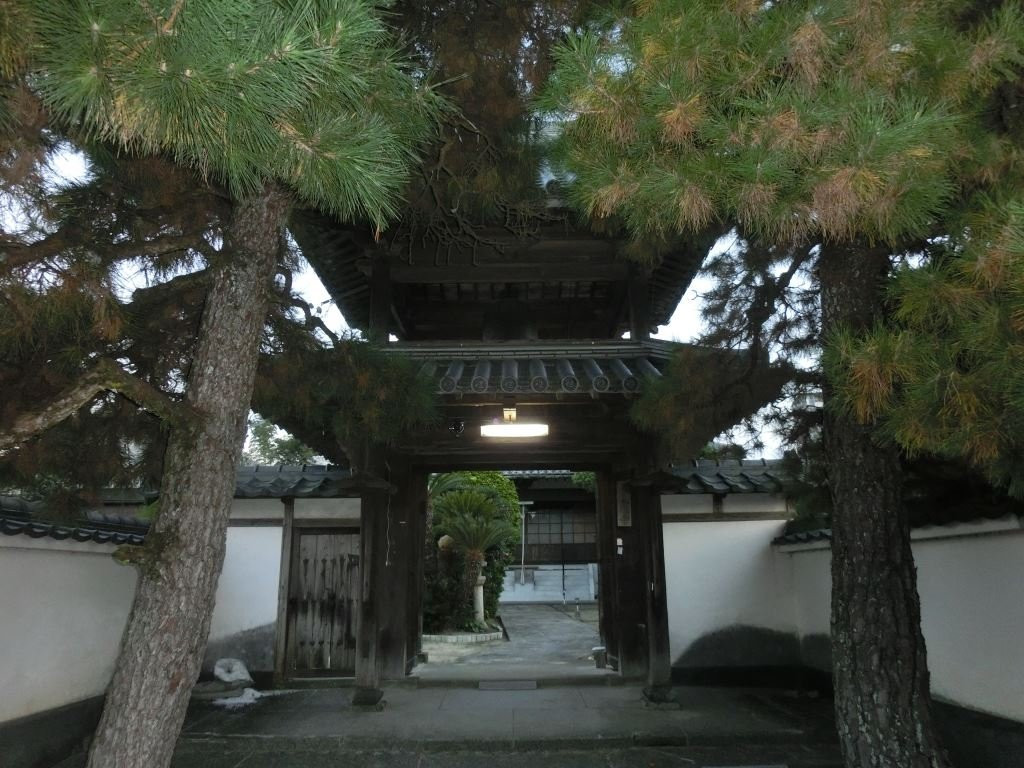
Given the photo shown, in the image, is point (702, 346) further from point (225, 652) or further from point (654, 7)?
point (225, 652)

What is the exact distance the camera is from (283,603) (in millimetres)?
7832

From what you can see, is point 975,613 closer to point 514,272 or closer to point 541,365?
point 541,365

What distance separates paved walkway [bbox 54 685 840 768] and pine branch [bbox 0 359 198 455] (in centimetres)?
381

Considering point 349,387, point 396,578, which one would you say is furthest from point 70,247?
point 396,578

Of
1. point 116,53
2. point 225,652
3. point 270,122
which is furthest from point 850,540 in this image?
point 225,652

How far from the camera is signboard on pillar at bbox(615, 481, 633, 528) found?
7207mm

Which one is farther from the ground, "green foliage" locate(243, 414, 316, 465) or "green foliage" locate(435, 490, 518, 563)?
"green foliage" locate(243, 414, 316, 465)

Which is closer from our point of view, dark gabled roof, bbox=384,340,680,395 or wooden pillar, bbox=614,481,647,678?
dark gabled roof, bbox=384,340,680,395

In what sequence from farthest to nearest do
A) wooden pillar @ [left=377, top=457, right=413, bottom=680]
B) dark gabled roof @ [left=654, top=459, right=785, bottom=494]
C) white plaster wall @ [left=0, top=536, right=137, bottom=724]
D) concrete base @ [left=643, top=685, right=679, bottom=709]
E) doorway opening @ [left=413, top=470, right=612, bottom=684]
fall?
doorway opening @ [left=413, top=470, right=612, bottom=684] < dark gabled roof @ [left=654, top=459, right=785, bottom=494] < wooden pillar @ [left=377, top=457, right=413, bottom=680] < concrete base @ [left=643, top=685, right=679, bottom=709] < white plaster wall @ [left=0, top=536, right=137, bottom=724]

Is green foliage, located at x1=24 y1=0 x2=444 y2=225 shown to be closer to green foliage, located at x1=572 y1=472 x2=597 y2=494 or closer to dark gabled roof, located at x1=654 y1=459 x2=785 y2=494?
dark gabled roof, located at x1=654 y1=459 x2=785 y2=494

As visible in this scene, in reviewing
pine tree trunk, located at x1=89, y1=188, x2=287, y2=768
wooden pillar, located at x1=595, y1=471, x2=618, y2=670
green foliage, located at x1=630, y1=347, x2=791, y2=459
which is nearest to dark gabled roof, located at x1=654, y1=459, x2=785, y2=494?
wooden pillar, located at x1=595, y1=471, x2=618, y2=670

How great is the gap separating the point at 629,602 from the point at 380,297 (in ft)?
14.2

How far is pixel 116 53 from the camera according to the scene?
1288 millimetres

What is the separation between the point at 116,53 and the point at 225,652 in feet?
25.9
